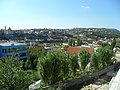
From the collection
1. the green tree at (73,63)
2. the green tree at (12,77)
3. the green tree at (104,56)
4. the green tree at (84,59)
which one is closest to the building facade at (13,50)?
the green tree at (84,59)

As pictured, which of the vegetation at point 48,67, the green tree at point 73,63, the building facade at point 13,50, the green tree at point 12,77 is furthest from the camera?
the building facade at point 13,50

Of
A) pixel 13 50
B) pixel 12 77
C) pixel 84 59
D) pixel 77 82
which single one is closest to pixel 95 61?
pixel 84 59

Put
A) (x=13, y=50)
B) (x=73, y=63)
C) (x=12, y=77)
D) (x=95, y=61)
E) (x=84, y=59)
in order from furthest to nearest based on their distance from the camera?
(x=13, y=50) < (x=95, y=61) < (x=84, y=59) < (x=73, y=63) < (x=12, y=77)

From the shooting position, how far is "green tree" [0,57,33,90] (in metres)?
11.0

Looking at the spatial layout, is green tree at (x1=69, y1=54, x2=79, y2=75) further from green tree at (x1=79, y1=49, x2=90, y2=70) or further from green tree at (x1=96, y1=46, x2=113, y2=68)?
green tree at (x1=96, y1=46, x2=113, y2=68)

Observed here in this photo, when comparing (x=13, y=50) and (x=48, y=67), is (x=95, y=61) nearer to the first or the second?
(x=48, y=67)

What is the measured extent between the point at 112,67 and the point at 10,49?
20.3 metres

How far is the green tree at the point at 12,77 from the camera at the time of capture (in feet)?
36.0

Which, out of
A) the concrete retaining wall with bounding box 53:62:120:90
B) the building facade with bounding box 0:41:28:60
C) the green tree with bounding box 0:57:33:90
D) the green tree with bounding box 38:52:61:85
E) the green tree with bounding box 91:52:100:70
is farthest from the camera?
the building facade with bounding box 0:41:28:60

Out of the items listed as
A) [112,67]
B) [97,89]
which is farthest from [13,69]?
[112,67]

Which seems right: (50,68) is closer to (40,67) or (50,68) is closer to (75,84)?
(40,67)

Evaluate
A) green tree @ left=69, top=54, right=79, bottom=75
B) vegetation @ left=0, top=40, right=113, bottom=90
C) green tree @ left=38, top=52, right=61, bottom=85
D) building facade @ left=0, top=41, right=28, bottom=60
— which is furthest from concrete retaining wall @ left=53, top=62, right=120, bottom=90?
building facade @ left=0, top=41, right=28, bottom=60

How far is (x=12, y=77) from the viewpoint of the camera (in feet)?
36.6

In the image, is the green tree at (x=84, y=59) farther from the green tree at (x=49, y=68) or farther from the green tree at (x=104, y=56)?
the green tree at (x=49, y=68)
